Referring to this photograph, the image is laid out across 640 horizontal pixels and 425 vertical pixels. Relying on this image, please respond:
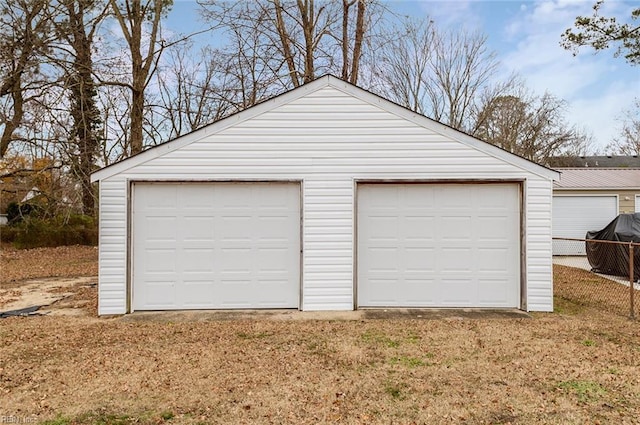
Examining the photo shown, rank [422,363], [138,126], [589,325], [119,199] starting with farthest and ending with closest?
[138,126], [119,199], [589,325], [422,363]

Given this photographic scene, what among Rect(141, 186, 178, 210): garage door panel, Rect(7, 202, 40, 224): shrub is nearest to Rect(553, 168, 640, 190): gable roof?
Rect(141, 186, 178, 210): garage door panel

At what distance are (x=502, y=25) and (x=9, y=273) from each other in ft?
55.4

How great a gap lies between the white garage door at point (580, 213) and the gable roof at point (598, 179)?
394 mm

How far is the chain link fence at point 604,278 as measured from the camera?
7367 millimetres

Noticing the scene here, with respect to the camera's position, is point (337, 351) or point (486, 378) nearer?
point (486, 378)

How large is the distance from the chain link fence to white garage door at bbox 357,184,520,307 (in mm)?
1904

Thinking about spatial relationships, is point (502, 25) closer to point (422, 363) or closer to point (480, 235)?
point (480, 235)

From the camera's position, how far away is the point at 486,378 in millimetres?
4148

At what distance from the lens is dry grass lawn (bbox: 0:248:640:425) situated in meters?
3.44

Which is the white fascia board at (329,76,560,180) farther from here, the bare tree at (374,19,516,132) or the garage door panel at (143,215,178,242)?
the bare tree at (374,19,516,132)

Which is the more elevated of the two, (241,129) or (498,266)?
(241,129)

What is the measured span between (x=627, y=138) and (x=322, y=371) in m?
38.6

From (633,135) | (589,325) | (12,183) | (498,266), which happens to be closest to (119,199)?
(498,266)

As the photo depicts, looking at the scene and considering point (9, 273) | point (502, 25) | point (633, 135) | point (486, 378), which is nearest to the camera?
point (486, 378)
